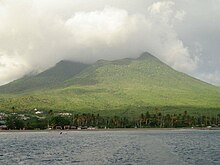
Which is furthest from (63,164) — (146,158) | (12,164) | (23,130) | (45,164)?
(23,130)

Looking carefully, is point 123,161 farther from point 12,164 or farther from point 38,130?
point 38,130

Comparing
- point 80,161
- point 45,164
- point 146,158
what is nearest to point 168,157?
point 146,158

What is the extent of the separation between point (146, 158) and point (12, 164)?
59.0 ft

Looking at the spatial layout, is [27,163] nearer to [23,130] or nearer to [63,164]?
[63,164]

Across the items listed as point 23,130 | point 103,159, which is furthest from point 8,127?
point 103,159

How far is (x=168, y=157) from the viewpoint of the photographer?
202 feet

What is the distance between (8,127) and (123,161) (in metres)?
150

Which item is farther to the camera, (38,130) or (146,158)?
(38,130)

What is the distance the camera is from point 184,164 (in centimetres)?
5347

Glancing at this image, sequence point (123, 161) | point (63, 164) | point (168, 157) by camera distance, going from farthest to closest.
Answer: point (168, 157) → point (123, 161) → point (63, 164)

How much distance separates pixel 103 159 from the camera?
5972cm

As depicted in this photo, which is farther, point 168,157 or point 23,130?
point 23,130

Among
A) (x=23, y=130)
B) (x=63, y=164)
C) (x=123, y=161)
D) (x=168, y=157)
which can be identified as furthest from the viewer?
(x=23, y=130)

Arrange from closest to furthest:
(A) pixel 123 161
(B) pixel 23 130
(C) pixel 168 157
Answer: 1. (A) pixel 123 161
2. (C) pixel 168 157
3. (B) pixel 23 130
